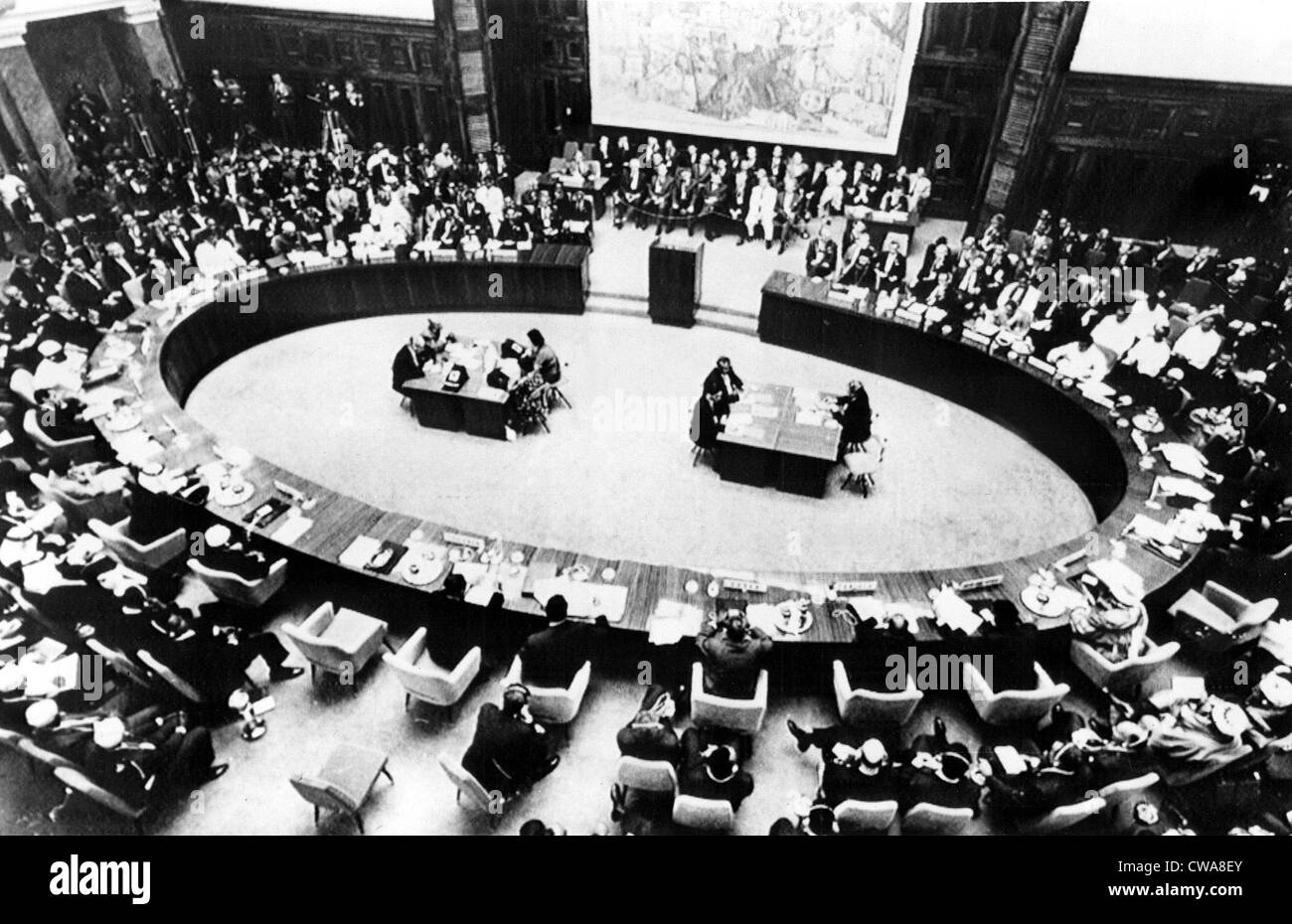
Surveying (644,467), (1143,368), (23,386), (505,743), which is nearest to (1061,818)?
(505,743)

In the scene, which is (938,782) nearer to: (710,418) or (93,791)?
(710,418)

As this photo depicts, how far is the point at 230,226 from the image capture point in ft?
38.9

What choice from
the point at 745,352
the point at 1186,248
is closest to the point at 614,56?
→ the point at 745,352

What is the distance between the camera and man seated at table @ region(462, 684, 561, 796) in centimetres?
509

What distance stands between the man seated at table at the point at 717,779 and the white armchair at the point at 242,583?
12.7ft

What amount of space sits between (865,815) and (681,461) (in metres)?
4.74

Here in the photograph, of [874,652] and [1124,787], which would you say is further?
[874,652]

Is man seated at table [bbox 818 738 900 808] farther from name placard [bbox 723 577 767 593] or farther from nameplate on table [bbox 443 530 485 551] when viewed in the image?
nameplate on table [bbox 443 530 485 551]

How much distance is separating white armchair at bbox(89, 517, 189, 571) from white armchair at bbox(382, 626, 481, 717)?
2453 millimetres
